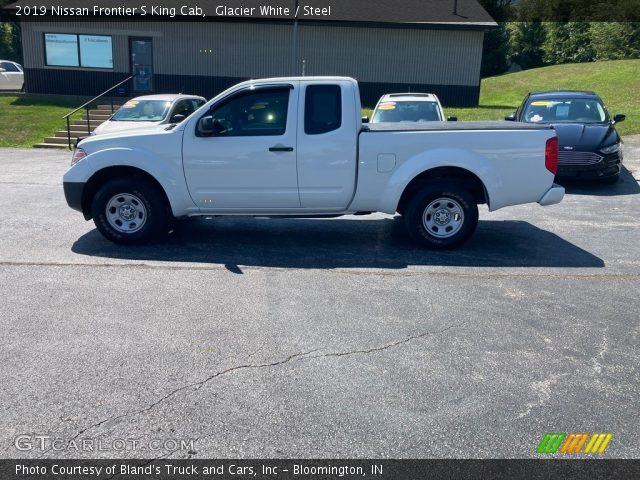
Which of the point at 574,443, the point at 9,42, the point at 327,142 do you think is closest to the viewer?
the point at 574,443

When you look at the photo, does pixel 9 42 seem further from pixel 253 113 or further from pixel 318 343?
pixel 318 343

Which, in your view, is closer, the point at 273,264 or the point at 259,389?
the point at 259,389

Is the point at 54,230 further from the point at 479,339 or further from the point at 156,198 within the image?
the point at 479,339

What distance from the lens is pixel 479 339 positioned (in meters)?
4.93

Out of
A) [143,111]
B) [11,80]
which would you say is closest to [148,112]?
[143,111]

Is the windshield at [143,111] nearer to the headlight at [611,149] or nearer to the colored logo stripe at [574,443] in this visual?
the headlight at [611,149]

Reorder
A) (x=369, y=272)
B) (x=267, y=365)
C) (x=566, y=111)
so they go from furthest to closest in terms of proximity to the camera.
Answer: (x=566, y=111) → (x=369, y=272) → (x=267, y=365)

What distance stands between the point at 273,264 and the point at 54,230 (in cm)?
337

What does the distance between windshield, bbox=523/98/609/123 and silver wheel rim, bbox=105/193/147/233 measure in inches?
336

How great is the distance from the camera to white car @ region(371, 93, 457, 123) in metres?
13.4

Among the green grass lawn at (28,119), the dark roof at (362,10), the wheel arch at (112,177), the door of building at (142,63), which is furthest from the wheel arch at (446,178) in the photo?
the door of building at (142,63)

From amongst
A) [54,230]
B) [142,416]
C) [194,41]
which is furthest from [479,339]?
[194,41]

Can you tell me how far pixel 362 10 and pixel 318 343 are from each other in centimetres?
2288

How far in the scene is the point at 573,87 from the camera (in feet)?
93.3
